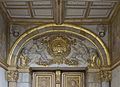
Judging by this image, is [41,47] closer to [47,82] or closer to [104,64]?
[47,82]

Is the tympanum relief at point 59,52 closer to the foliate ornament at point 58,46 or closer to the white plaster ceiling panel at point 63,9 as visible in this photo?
the foliate ornament at point 58,46

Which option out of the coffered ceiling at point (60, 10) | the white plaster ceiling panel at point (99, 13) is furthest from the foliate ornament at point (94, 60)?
the white plaster ceiling panel at point (99, 13)

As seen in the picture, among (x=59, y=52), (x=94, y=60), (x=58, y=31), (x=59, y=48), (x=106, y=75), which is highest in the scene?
(x=58, y=31)

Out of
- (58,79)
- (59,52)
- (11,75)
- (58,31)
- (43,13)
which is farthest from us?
(58,79)

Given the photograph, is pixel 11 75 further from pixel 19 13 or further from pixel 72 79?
pixel 72 79

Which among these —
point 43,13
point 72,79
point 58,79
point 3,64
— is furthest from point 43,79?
point 43,13

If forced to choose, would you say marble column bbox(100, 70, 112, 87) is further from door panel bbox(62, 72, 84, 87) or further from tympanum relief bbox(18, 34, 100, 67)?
door panel bbox(62, 72, 84, 87)

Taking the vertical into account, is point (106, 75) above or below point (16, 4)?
below

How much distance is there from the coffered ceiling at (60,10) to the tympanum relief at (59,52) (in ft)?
1.96

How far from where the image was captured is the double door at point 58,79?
10094 millimetres

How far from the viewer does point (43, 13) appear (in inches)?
355

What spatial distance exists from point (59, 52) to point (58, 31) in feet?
1.83

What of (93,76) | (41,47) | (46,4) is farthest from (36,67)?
(46,4)

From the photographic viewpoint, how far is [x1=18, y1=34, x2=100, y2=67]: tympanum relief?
32.4ft
